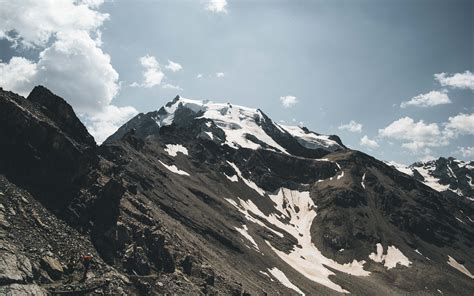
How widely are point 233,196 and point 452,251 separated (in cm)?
9978

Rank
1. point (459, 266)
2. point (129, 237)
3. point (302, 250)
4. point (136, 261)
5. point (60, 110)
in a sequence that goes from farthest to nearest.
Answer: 1. point (459, 266)
2. point (302, 250)
3. point (60, 110)
4. point (129, 237)
5. point (136, 261)

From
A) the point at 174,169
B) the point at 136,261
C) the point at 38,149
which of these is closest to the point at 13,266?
the point at 136,261

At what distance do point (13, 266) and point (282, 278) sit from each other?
82368mm

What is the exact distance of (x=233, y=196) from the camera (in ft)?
587

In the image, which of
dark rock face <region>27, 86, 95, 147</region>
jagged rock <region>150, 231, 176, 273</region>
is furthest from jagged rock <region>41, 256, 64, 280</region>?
dark rock face <region>27, 86, 95, 147</region>

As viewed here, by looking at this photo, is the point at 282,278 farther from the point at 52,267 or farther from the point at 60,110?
the point at 52,267

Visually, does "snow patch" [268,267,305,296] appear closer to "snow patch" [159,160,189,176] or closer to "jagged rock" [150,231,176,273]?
"jagged rock" [150,231,176,273]

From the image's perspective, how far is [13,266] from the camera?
3269 centimetres

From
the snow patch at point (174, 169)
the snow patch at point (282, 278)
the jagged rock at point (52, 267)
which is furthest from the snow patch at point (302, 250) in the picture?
the jagged rock at point (52, 267)

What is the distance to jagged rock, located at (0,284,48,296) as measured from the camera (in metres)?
30.8

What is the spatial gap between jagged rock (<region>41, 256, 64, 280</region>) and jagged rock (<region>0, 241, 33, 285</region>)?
1.83 m

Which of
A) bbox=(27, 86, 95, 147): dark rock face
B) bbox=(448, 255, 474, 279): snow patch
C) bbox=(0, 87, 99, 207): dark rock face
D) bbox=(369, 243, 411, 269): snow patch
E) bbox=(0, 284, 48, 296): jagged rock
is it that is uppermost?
bbox=(448, 255, 474, 279): snow patch

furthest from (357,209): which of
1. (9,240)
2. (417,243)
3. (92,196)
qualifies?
(9,240)

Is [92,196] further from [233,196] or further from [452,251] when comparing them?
[452,251]
